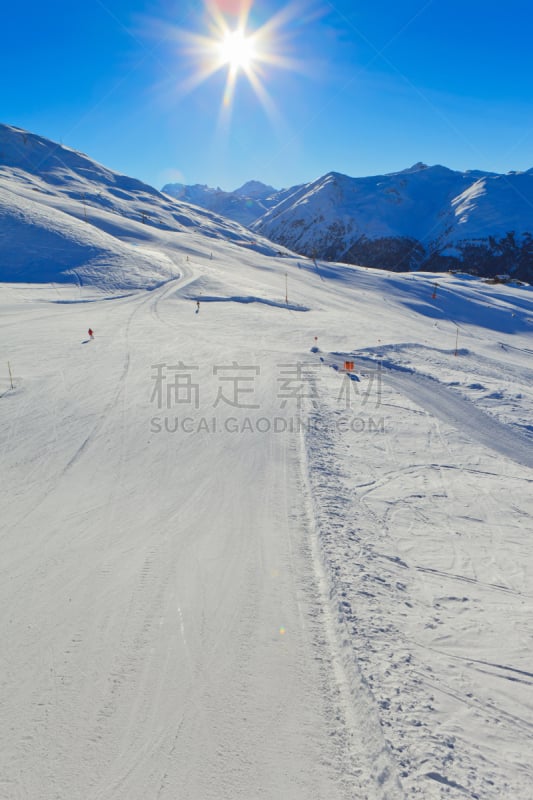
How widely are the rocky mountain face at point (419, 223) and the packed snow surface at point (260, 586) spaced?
11662cm

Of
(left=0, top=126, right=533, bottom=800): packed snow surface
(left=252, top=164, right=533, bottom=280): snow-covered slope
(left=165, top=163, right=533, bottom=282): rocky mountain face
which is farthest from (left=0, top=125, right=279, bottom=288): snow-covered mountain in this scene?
(left=252, top=164, right=533, bottom=280): snow-covered slope

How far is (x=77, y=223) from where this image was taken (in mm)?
48656

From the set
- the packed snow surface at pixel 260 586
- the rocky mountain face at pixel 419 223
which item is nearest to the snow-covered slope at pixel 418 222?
the rocky mountain face at pixel 419 223

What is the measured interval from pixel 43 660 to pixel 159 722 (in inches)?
75.4

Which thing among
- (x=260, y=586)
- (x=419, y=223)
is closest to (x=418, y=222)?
(x=419, y=223)

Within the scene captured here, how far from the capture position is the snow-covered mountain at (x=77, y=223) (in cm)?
3741

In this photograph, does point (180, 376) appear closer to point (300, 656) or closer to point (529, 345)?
point (300, 656)

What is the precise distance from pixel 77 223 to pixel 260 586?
54858 millimetres

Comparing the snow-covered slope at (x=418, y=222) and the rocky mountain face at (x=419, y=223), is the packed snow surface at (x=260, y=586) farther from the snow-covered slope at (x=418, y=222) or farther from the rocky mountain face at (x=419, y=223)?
the snow-covered slope at (x=418, y=222)

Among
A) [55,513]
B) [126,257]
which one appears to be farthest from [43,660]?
[126,257]

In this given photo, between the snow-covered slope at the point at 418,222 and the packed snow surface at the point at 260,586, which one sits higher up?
the snow-covered slope at the point at 418,222

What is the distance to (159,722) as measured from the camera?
14.8 ft

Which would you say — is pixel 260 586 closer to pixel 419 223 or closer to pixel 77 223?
pixel 77 223

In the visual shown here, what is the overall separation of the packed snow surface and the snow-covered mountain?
24704mm
